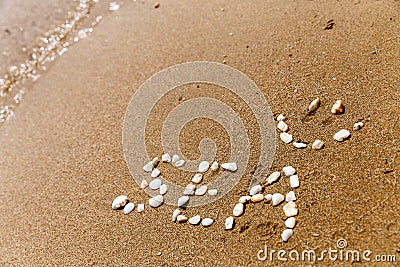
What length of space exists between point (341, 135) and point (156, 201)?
1.00 meters

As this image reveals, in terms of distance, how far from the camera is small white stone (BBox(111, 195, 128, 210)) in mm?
2223

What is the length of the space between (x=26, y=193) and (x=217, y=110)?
1214mm

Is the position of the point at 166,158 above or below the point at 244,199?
above

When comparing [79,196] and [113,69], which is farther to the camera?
[113,69]


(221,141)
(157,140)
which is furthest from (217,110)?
(157,140)

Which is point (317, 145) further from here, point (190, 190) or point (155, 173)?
point (155, 173)

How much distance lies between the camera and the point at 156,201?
220 cm

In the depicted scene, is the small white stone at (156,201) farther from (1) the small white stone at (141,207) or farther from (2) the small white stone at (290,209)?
(2) the small white stone at (290,209)

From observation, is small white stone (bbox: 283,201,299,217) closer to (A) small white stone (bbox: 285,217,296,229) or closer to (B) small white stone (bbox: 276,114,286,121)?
(A) small white stone (bbox: 285,217,296,229)

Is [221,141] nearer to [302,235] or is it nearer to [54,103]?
[302,235]

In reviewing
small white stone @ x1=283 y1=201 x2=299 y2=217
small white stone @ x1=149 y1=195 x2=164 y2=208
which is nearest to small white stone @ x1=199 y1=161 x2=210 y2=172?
small white stone @ x1=149 y1=195 x2=164 y2=208

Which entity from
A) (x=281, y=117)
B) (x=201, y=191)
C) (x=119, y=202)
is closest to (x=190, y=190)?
(x=201, y=191)

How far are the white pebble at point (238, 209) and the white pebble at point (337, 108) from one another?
701mm

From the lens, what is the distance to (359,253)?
176 cm
